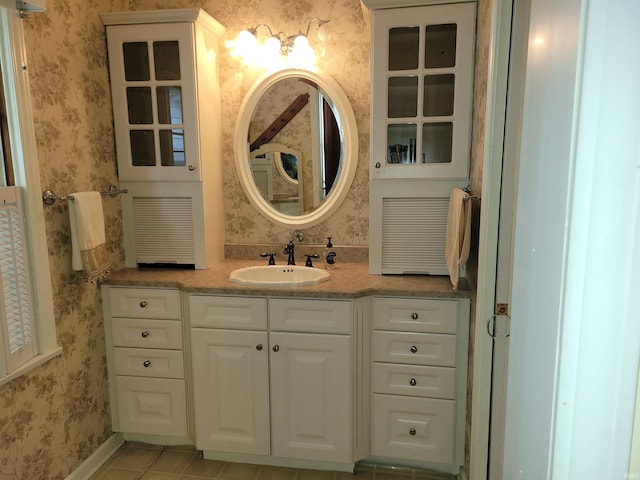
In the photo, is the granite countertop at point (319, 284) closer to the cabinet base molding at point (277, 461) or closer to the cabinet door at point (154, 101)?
the cabinet door at point (154, 101)

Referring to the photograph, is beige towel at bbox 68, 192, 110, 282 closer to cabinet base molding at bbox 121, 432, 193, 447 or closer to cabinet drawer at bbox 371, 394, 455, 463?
cabinet base molding at bbox 121, 432, 193, 447

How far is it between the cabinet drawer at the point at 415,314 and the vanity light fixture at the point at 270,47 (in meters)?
1.39

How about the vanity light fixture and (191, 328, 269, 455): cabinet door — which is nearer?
(191, 328, 269, 455): cabinet door

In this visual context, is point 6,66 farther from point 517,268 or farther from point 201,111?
point 517,268

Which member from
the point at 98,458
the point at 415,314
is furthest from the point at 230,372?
the point at 415,314

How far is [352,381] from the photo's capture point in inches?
83.0

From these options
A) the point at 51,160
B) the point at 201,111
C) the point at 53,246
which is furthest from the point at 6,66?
the point at 201,111

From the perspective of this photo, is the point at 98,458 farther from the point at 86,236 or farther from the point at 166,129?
the point at 166,129

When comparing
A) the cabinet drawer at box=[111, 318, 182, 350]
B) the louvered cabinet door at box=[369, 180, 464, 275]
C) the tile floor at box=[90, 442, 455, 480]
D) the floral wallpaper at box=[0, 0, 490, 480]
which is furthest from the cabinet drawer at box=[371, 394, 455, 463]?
the cabinet drawer at box=[111, 318, 182, 350]

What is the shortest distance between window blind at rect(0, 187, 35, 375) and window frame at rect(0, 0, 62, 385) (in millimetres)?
35

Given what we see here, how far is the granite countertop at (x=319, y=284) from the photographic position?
6.73ft

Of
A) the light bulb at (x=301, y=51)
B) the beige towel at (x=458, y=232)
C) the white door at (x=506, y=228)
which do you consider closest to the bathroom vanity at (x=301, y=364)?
the beige towel at (x=458, y=232)

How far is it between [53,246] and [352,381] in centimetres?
144

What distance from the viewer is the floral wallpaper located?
1874 mm
